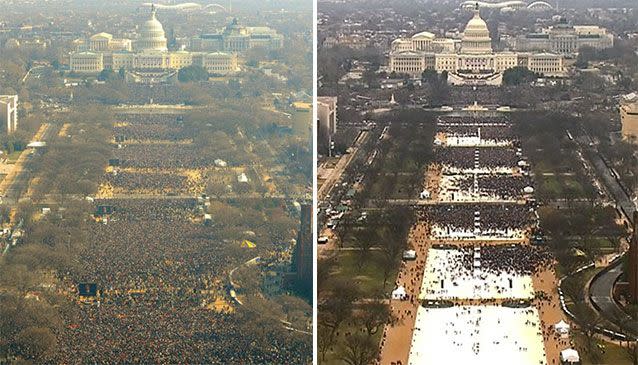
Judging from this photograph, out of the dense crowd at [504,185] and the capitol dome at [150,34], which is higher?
the capitol dome at [150,34]

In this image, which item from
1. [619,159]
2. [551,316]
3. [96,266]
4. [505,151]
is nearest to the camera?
[96,266]

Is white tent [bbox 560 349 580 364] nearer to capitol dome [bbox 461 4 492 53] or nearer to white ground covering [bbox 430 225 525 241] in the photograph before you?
white ground covering [bbox 430 225 525 241]

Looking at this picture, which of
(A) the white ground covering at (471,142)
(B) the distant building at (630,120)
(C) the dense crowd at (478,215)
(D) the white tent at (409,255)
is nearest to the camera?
(D) the white tent at (409,255)

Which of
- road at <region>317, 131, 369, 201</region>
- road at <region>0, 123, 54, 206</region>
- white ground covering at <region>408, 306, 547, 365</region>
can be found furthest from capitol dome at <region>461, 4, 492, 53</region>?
road at <region>0, 123, 54, 206</region>

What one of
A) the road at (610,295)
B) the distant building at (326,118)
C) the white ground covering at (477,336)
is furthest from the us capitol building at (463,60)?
the white ground covering at (477,336)

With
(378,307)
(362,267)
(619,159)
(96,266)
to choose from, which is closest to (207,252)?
(96,266)

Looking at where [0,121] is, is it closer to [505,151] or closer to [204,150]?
[204,150]

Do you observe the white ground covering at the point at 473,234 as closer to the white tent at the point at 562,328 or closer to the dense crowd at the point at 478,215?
the dense crowd at the point at 478,215

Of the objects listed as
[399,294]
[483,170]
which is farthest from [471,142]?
[399,294]
